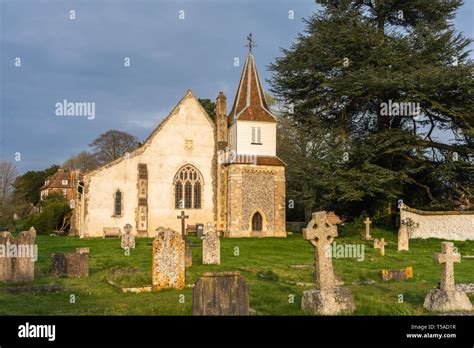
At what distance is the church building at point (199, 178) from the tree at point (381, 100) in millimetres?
5301

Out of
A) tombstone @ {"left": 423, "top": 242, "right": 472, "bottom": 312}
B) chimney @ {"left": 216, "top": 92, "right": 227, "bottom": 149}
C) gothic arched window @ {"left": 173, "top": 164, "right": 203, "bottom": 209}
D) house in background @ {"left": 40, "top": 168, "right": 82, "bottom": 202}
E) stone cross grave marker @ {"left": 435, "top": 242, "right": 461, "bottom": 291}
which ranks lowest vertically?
tombstone @ {"left": 423, "top": 242, "right": 472, "bottom": 312}

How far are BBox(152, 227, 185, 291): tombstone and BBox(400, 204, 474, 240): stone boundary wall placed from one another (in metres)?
19.0

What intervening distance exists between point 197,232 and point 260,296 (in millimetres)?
25221

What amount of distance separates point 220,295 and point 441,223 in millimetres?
22719

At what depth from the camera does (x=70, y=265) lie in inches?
557

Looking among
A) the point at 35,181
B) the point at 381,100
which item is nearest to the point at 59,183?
the point at 35,181

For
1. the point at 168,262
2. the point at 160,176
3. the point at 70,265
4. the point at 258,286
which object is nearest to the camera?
the point at 258,286

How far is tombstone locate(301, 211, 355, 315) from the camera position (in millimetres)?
9023

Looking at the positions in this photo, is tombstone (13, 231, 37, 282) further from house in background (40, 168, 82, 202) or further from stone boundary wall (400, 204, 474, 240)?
house in background (40, 168, 82, 202)

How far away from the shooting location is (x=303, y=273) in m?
14.5

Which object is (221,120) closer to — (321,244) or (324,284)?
(321,244)

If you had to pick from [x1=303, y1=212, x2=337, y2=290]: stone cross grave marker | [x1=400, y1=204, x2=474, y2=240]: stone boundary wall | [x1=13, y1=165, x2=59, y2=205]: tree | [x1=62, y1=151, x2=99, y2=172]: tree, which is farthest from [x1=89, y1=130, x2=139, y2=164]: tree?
[x1=303, y1=212, x2=337, y2=290]: stone cross grave marker
